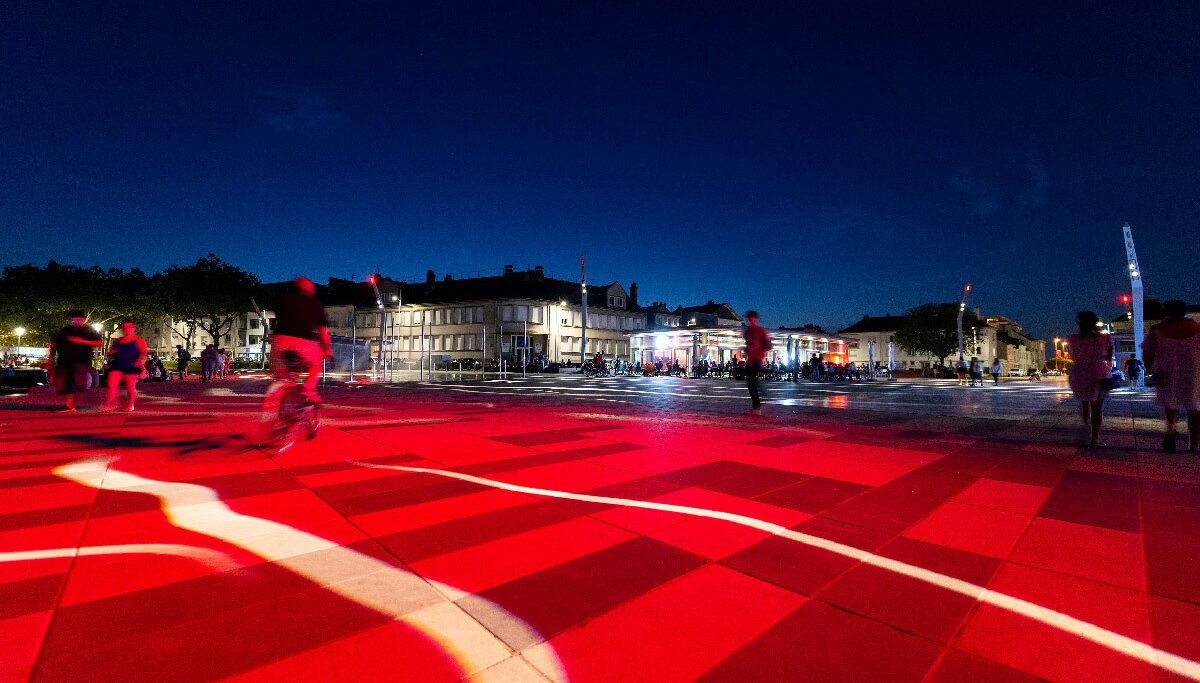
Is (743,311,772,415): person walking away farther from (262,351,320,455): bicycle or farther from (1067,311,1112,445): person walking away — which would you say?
(262,351,320,455): bicycle

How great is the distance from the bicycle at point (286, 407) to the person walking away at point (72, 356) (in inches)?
236

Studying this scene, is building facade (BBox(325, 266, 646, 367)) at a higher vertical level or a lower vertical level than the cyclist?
higher

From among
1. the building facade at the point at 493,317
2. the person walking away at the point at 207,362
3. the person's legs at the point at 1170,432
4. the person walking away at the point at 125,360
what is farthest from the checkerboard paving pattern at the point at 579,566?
the building facade at the point at 493,317

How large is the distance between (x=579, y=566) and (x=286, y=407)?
15.0 feet

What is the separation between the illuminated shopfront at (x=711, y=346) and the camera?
130 feet

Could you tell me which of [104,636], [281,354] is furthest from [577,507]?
[281,354]

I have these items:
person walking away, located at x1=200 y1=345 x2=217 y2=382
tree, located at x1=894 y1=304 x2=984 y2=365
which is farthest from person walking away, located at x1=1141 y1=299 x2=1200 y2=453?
tree, located at x1=894 y1=304 x2=984 y2=365

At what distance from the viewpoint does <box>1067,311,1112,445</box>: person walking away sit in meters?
6.30

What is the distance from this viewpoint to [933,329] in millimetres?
68875

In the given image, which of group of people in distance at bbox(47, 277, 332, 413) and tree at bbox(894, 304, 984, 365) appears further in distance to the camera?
tree at bbox(894, 304, 984, 365)

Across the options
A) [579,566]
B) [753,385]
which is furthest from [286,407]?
[753,385]

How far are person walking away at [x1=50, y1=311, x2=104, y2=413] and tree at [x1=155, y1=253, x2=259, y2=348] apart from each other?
40.7 meters

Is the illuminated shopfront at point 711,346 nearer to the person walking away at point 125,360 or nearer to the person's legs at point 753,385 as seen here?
the person's legs at point 753,385

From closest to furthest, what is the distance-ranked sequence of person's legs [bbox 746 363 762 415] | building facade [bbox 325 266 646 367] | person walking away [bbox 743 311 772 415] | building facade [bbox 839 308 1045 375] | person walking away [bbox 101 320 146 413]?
person walking away [bbox 101 320 146 413]
person's legs [bbox 746 363 762 415]
person walking away [bbox 743 311 772 415]
building facade [bbox 325 266 646 367]
building facade [bbox 839 308 1045 375]
